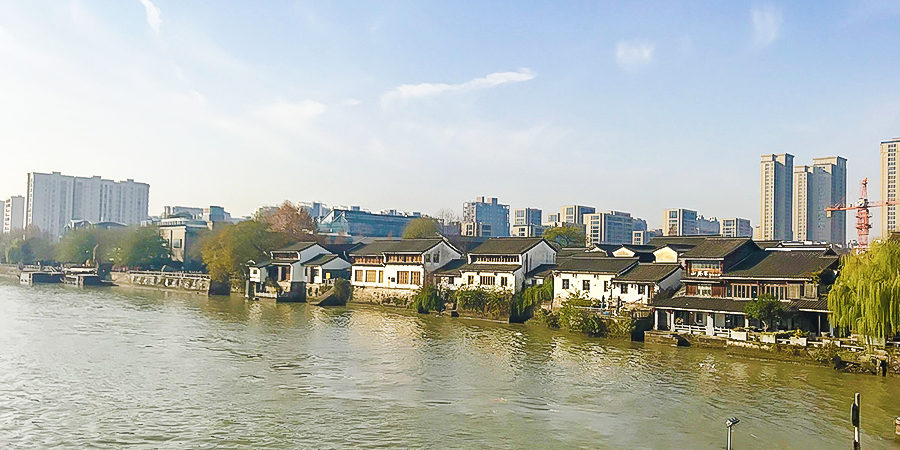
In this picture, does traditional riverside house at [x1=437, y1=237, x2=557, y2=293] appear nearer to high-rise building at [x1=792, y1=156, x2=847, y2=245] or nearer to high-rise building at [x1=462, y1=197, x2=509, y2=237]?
high-rise building at [x1=792, y1=156, x2=847, y2=245]

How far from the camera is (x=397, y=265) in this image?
2061 inches

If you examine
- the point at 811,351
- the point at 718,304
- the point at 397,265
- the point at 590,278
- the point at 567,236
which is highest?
the point at 567,236

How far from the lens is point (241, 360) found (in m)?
26.2

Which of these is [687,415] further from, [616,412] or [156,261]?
[156,261]

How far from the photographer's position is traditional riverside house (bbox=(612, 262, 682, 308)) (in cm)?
3494

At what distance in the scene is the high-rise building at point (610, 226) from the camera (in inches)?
5630

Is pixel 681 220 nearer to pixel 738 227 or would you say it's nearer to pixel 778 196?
pixel 738 227

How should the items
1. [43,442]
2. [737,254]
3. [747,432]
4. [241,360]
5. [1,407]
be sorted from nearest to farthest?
[43,442] < [747,432] < [1,407] < [241,360] < [737,254]

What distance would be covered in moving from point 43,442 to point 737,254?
29386 millimetres

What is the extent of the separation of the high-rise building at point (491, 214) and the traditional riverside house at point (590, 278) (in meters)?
124

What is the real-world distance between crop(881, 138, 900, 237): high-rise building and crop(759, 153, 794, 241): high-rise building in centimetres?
1263

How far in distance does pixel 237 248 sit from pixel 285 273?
267 inches

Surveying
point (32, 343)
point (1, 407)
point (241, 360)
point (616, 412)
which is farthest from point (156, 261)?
point (616, 412)

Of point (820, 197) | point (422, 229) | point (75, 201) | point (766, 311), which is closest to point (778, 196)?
point (820, 197)
